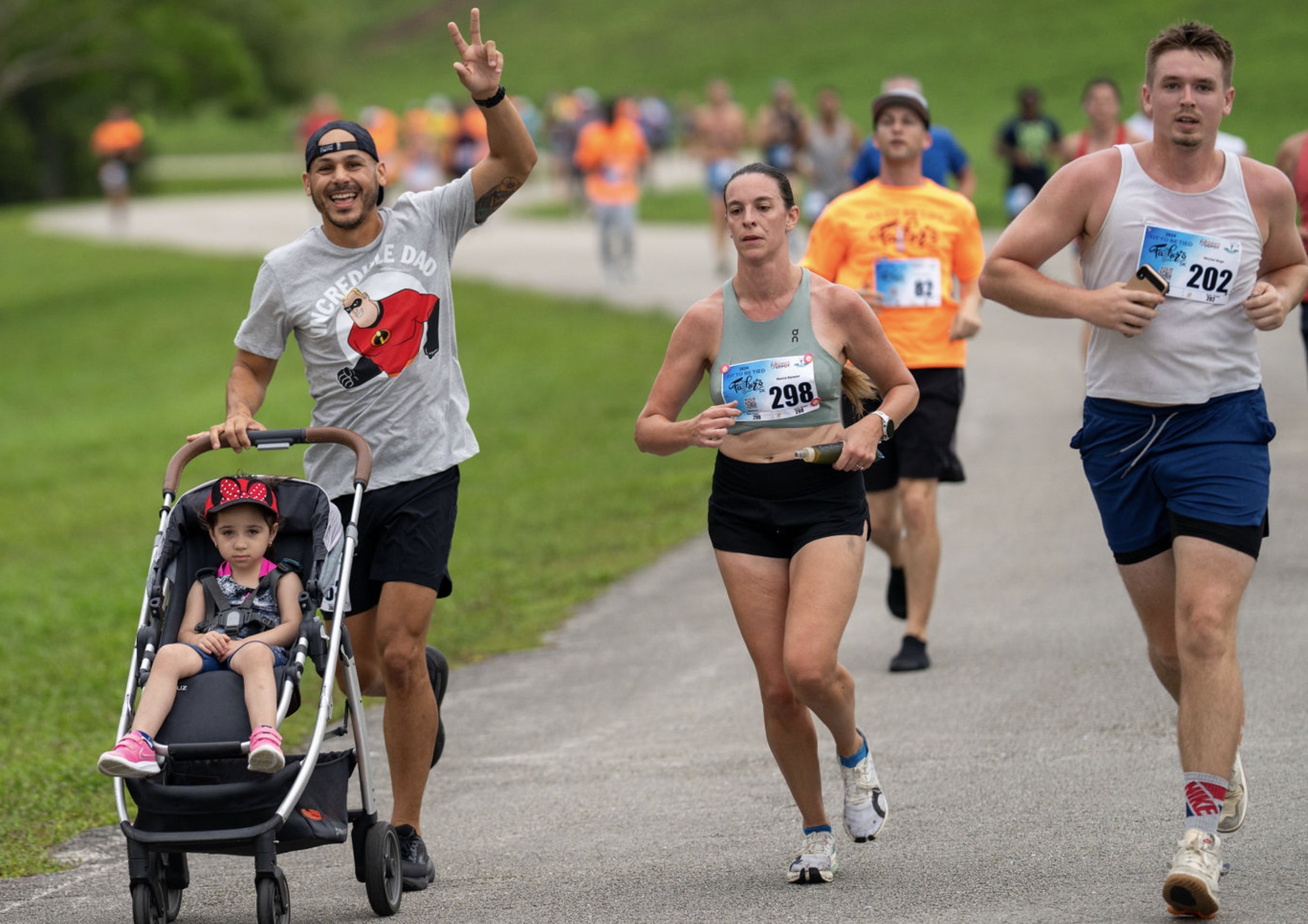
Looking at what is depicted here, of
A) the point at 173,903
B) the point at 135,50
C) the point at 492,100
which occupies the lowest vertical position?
the point at 173,903

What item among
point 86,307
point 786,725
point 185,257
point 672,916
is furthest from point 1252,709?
point 185,257

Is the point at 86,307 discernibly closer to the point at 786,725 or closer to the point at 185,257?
the point at 185,257

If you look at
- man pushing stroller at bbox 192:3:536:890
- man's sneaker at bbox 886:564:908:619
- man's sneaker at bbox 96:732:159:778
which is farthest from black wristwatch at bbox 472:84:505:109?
man's sneaker at bbox 886:564:908:619

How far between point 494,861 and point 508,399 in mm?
12176

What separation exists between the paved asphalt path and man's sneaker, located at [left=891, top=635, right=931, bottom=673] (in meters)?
0.06

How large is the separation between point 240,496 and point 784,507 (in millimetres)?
1671

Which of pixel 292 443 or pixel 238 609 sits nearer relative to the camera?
pixel 238 609

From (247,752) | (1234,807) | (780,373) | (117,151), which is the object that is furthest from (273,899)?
(117,151)

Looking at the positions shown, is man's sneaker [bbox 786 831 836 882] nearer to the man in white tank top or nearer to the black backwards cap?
the man in white tank top

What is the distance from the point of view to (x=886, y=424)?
17.8 feet

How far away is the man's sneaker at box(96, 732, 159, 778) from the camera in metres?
4.86

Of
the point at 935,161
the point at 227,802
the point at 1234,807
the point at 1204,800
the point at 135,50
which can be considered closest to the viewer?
the point at 1204,800

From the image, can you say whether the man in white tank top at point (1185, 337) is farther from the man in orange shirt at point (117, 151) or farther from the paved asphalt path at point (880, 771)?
the man in orange shirt at point (117, 151)

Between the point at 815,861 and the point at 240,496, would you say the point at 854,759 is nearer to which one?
the point at 815,861
